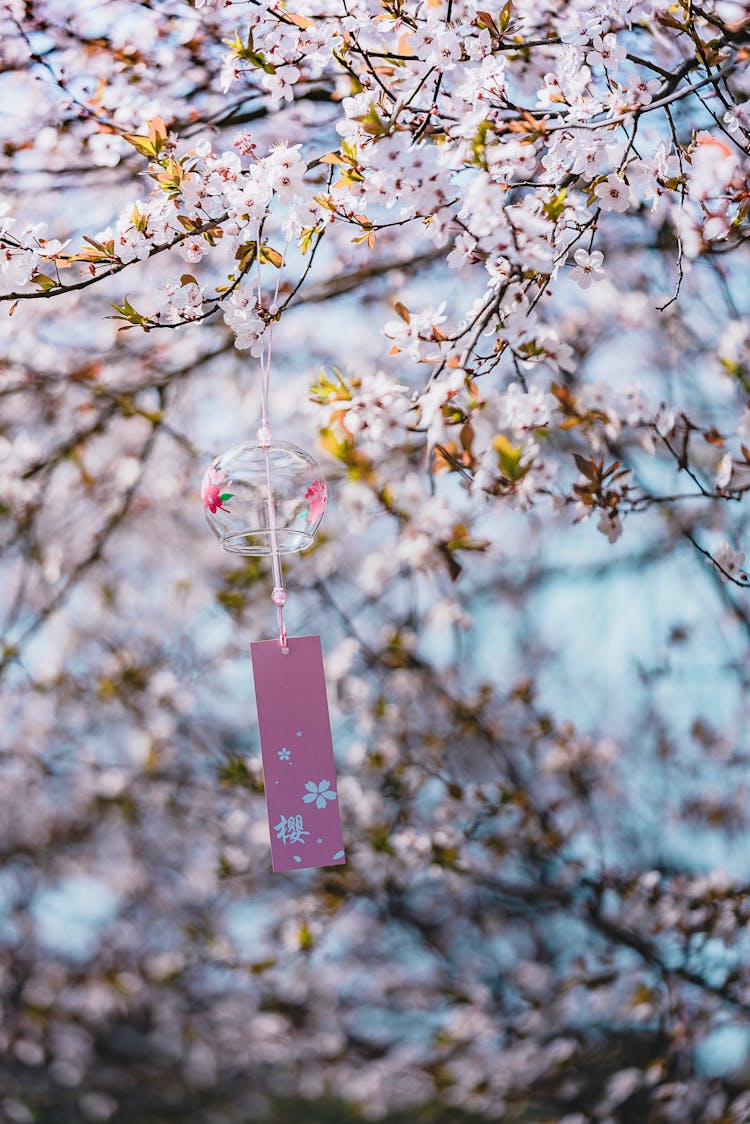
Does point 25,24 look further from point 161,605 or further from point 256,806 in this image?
point 256,806

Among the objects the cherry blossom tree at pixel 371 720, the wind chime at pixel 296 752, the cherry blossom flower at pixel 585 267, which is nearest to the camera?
the wind chime at pixel 296 752

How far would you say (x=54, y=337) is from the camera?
8.52ft

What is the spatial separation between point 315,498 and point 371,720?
4.94 feet

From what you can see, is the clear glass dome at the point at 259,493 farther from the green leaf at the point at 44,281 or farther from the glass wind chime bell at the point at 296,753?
the green leaf at the point at 44,281

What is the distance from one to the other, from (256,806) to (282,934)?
1.13 feet

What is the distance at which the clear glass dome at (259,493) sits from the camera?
1.12 meters

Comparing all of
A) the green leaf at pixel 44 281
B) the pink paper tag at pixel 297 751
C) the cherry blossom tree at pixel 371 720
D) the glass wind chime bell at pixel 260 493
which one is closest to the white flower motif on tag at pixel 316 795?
the pink paper tag at pixel 297 751

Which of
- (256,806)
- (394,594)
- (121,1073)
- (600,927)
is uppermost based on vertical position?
(394,594)

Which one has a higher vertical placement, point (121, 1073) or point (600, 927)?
point (600, 927)

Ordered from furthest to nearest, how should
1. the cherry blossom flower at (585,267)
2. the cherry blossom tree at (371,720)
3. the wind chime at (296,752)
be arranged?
the cherry blossom tree at (371,720) < the cherry blossom flower at (585,267) < the wind chime at (296,752)

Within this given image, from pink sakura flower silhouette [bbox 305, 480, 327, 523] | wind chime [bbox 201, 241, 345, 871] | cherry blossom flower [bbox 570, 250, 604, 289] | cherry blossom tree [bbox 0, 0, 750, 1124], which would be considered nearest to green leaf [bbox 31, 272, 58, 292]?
wind chime [bbox 201, 241, 345, 871]

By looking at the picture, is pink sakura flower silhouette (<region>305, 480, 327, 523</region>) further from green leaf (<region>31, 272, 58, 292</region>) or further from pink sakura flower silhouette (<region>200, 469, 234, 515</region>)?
green leaf (<region>31, 272, 58, 292</region>)

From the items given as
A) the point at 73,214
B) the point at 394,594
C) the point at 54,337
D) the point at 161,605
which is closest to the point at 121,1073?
the point at 161,605

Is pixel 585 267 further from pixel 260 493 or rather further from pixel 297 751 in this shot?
pixel 297 751
